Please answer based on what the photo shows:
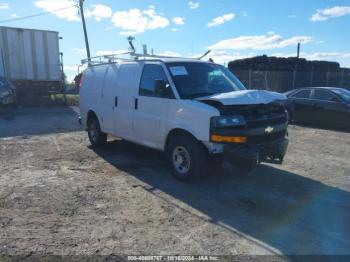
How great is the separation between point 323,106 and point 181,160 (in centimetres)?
786

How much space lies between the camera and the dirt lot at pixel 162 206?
3961 mm

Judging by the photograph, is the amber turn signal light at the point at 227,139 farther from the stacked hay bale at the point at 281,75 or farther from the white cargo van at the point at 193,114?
the stacked hay bale at the point at 281,75

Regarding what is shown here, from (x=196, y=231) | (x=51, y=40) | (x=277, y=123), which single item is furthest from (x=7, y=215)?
(x=51, y=40)

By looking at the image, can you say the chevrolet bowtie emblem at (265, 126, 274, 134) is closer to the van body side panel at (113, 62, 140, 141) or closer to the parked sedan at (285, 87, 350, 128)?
the van body side panel at (113, 62, 140, 141)

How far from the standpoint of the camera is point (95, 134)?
28.9 feet

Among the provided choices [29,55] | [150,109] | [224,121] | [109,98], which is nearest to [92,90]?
[109,98]

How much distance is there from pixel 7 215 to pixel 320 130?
9760 mm

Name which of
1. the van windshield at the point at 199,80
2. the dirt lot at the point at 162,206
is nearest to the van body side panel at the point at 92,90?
the dirt lot at the point at 162,206

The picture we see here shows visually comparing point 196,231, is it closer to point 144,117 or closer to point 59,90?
point 144,117

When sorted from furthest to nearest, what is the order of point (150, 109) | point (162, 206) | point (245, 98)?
point (150, 109), point (245, 98), point (162, 206)

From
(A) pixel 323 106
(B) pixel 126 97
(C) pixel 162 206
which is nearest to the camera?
(C) pixel 162 206

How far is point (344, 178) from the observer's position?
6.41 meters

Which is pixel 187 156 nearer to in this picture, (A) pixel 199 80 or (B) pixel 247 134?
(B) pixel 247 134

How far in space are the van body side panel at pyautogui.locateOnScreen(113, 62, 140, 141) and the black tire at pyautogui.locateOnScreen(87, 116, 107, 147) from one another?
1027 millimetres
